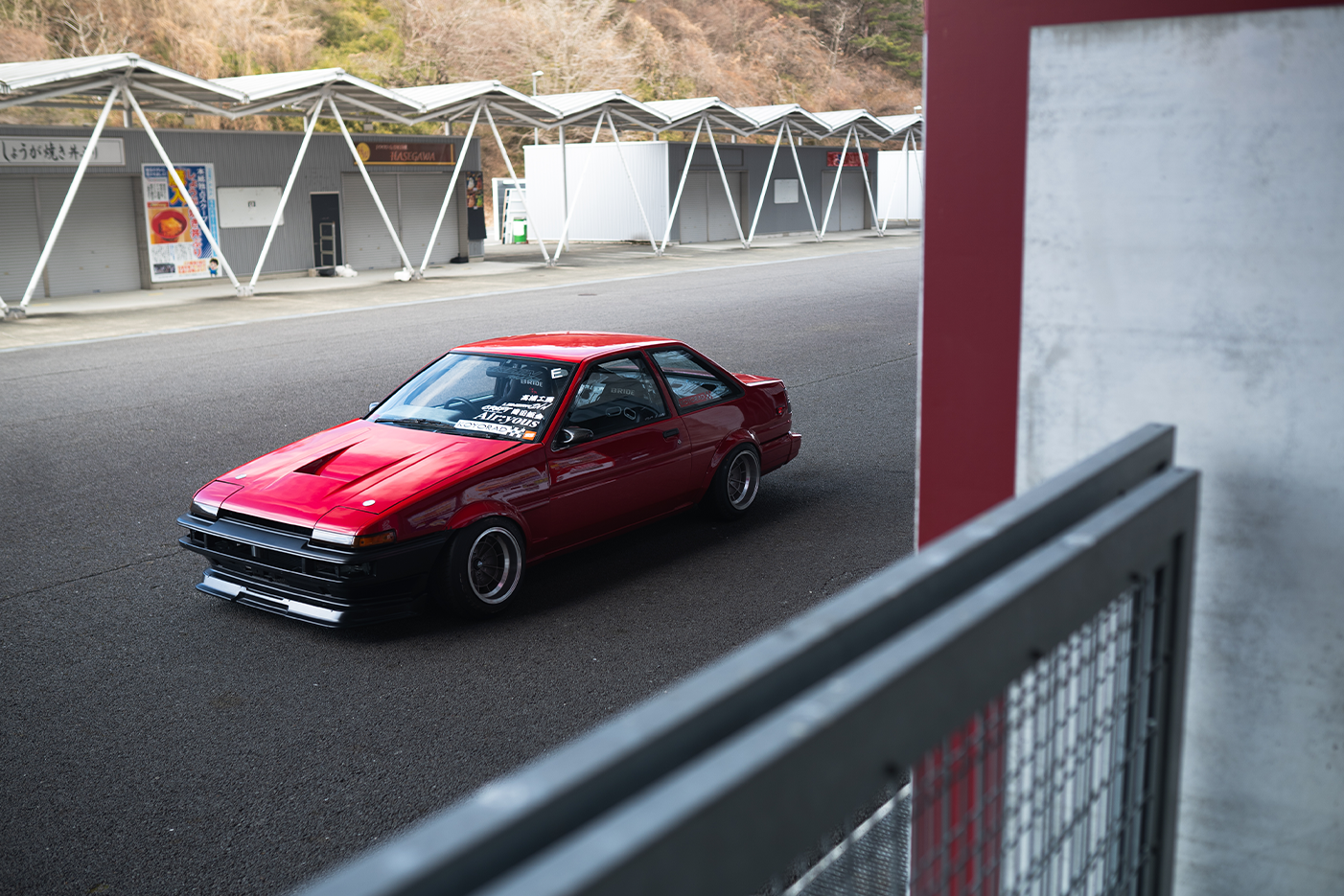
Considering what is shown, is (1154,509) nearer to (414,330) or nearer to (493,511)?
(493,511)

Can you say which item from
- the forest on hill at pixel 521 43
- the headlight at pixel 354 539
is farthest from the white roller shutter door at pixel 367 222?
the headlight at pixel 354 539

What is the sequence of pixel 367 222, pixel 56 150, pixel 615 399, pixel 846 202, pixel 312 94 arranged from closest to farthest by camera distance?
pixel 615 399 < pixel 56 150 < pixel 312 94 < pixel 367 222 < pixel 846 202

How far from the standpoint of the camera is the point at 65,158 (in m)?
24.3

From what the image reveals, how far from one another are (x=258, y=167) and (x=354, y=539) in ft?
81.7

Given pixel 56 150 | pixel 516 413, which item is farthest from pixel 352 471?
pixel 56 150

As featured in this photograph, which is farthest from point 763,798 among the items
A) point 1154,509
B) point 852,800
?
point 1154,509

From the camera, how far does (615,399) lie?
25.4ft

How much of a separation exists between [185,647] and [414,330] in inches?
550

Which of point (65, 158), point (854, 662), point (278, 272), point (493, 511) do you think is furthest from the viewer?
point (278, 272)

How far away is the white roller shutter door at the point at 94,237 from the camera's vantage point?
981 inches

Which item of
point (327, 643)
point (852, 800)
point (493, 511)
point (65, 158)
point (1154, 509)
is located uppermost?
point (65, 158)

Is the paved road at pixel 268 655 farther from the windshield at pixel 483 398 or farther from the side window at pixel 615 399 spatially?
the windshield at pixel 483 398

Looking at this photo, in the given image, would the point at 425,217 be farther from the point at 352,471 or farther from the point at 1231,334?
the point at 1231,334

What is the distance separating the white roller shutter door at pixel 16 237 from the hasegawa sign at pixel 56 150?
59cm
